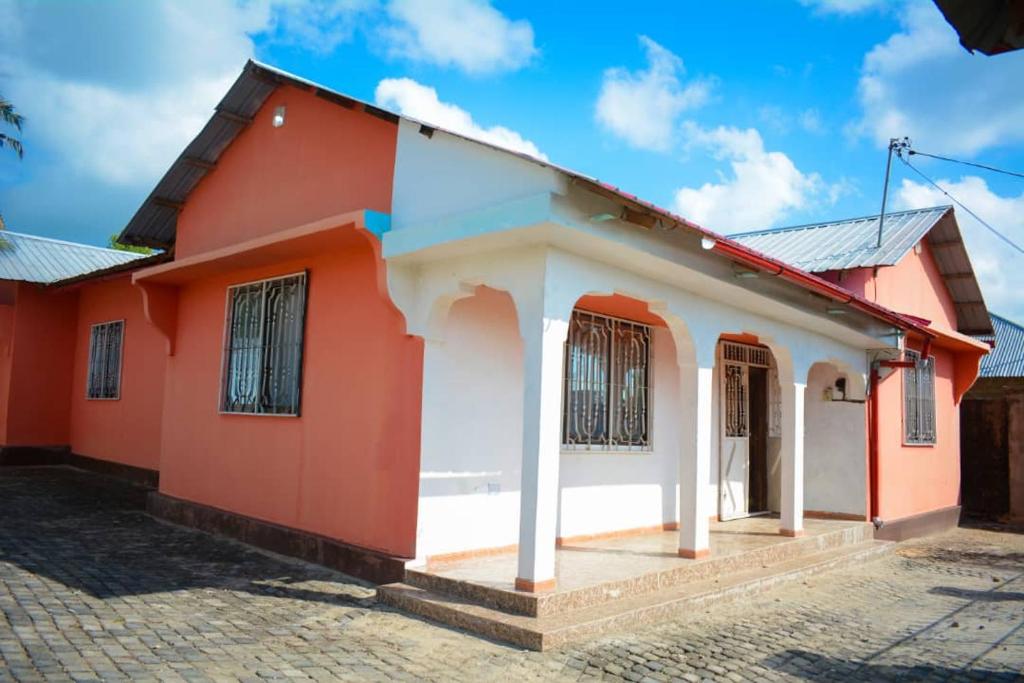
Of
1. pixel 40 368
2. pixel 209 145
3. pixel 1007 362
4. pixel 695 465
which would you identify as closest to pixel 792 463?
pixel 695 465

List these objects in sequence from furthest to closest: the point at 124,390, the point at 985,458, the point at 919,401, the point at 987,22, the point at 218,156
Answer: the point at 985,458, the point at 124,390, the point at 919,401, the point at 218,156, the point at 987,22

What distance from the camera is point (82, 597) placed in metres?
5.48

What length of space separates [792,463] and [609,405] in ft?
7.66

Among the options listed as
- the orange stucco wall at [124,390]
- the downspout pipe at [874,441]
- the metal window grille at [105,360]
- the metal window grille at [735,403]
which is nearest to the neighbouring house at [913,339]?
the downspout pipe at [874,441]

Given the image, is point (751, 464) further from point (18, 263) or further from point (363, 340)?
point (18, 263)

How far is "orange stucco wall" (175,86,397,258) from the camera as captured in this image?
266 inches

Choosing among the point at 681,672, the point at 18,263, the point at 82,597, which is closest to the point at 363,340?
the point at 82,597

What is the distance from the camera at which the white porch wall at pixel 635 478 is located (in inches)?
301

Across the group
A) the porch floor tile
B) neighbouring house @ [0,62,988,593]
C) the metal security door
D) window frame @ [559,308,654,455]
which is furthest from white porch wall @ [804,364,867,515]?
window frame @ [559,308,654,455]

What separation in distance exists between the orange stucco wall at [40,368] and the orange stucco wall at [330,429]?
622 cm

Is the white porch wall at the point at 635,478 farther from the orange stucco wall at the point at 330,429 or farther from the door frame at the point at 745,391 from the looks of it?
the orange stucco wall at the point at 330,429

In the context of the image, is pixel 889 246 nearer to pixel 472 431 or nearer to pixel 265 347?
pixel 472 431

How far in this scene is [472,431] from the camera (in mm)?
6535

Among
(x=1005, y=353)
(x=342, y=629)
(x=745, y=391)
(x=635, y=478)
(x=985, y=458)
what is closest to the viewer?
(x=342, y=629)
